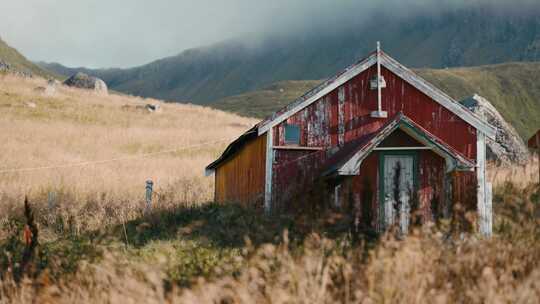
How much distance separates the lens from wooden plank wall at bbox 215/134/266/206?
54.6ft

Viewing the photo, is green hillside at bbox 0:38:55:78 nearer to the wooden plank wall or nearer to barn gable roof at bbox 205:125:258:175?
barn gable roof at bbox 205:125:258:175

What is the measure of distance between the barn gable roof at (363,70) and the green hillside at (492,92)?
67.6 metres

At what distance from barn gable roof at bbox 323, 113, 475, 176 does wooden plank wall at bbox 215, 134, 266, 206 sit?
9.20ft

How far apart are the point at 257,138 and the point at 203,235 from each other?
5.12 metres

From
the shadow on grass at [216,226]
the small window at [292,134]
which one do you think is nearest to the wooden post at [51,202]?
the shadow on grass at [216,226]

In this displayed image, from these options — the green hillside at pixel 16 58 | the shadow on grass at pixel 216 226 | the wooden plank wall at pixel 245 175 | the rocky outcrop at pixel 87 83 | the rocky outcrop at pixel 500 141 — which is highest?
the green hillside at pixel 16 58

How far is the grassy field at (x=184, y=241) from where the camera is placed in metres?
5.73

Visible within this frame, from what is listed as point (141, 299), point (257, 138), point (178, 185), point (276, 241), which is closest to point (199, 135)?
point (178, 185)

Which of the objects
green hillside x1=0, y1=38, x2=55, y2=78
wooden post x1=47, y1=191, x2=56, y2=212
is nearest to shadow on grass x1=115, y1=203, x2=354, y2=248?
wooden post x1=47, y1=191, x2=56, y2=212

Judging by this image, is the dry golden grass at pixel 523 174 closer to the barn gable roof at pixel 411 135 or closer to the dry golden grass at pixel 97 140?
the barn gable roof at pixel 411 135

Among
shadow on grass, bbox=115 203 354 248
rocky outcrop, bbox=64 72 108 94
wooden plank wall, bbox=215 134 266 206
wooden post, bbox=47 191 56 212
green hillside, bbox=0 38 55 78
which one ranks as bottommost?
shadow on grass, bbox=115 203 354 248

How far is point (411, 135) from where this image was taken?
1503 centimetres

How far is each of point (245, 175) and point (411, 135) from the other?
19.2ft

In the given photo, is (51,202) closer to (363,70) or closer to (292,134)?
(292,134)
